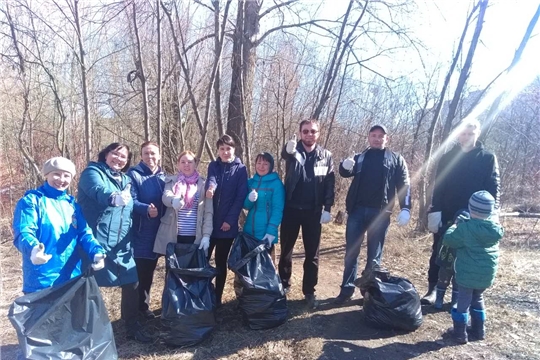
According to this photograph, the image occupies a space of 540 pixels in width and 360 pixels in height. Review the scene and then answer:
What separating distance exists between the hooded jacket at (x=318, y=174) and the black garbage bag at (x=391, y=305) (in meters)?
0.81

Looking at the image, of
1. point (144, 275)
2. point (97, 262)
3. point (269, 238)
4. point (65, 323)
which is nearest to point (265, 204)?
point (269, 238)

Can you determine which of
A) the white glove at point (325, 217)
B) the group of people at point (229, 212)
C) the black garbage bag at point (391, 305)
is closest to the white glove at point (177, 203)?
the group of people at point (229, 212)

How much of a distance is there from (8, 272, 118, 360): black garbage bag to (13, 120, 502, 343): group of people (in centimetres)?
12

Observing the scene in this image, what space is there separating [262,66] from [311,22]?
3.91 ft

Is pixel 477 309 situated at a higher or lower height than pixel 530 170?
lower

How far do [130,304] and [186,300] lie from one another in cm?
51

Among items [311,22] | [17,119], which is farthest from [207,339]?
[17,119]

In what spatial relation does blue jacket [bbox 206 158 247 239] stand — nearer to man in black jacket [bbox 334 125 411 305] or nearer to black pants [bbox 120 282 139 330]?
black pants [bbox 120 282 139 330]

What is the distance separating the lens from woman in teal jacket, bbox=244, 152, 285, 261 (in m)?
3.32

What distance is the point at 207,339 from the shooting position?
2963 mm

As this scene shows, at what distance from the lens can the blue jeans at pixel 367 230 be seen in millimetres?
3504

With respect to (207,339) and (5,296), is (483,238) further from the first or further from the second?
(5,296)

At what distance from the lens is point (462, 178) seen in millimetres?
3426

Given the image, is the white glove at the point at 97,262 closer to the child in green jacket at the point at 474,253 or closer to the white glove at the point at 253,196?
the white glove at the point at 253,196
